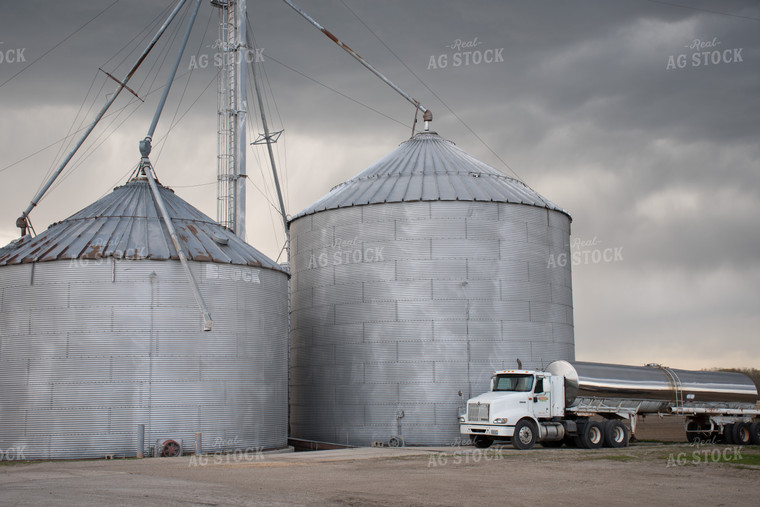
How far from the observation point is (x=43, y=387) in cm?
2761

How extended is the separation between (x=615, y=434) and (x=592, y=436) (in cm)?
120

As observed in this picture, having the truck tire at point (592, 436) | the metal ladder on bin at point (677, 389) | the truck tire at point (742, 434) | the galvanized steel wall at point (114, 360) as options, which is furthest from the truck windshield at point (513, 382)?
the truck tire at point (742, 434)

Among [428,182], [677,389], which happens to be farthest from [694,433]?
[428,182]

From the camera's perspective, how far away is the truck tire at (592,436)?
30.0m

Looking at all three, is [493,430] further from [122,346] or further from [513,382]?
[122,346]

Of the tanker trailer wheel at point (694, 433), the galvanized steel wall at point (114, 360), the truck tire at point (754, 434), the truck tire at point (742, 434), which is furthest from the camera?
the tanker trailer wheel at point (694, 433)

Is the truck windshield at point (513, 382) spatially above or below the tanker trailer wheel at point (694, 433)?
above

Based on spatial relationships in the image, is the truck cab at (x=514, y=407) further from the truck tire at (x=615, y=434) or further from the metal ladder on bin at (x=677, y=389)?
the metal ladder on bin at (x=677, y=389)

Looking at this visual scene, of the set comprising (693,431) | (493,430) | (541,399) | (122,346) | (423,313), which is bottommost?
(693,431)

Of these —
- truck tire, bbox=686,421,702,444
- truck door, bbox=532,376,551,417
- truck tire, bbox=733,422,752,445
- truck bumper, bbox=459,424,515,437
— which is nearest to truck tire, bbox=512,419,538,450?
truck bumper, bbox=459,424,515,437

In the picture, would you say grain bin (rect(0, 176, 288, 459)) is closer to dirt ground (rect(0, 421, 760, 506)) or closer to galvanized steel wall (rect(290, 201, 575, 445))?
dirt ground (rect(0, 421, 760, 506))

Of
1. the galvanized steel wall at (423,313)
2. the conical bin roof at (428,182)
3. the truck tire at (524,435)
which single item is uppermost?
the conical bin roof at (428,182)

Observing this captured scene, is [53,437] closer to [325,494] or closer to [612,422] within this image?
[325,494]

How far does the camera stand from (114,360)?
27750mm
